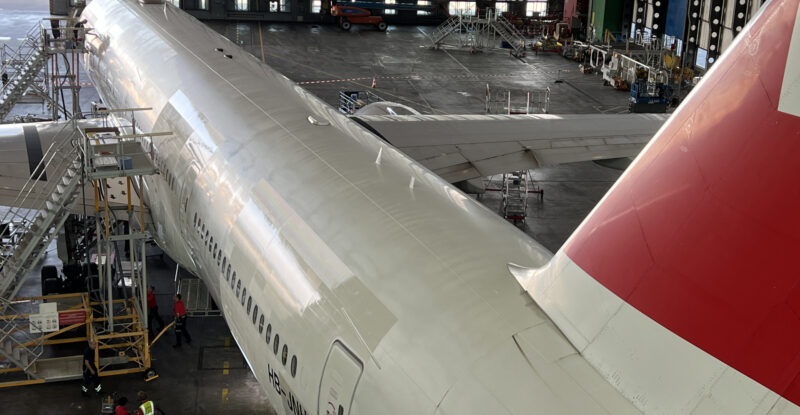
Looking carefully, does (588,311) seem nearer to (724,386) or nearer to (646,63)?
(724,386)

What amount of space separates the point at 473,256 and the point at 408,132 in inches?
496

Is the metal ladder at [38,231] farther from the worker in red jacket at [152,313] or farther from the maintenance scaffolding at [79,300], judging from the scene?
the worker in red jacket at [152,313]

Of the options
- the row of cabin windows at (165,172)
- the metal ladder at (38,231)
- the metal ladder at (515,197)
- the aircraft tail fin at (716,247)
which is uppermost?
the aircraft tail fin at (716,247)

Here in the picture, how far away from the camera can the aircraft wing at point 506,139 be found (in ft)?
68.0

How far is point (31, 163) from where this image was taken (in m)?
20.8

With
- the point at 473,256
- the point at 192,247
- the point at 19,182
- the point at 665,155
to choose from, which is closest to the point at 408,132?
the point at 192,247

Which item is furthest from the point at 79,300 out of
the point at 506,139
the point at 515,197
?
the point at 515,197

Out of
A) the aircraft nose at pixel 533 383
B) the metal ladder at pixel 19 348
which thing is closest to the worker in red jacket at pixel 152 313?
the metal ladder at pixel 19 348

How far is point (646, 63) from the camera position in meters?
47.6

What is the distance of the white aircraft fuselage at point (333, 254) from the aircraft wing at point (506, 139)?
3.77 m

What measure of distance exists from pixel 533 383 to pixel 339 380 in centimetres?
265

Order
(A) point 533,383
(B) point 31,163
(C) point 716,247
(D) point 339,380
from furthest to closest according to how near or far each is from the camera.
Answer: (B) point 31,163, (D) point 339,380, (A) point 533,383, (C) point 716,247

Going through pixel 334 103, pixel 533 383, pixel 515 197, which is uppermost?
pixel 533 383

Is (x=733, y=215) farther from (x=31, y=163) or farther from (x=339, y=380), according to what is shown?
(x=31, y=163)
